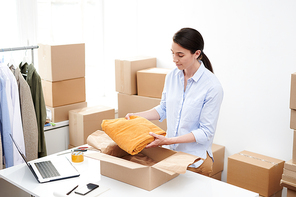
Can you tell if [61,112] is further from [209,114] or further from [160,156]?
[209,114]

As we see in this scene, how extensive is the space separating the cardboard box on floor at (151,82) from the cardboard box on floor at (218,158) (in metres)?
0.73

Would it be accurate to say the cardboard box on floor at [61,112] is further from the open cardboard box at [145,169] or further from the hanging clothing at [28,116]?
the open cardboard box at [145,169]

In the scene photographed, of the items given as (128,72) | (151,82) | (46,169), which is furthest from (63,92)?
(46,169)

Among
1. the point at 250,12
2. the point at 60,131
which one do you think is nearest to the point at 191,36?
the point at 250,12

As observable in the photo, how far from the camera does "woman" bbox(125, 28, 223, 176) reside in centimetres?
173

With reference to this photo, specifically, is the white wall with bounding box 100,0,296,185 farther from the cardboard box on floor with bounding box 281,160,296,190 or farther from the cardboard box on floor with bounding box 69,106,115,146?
the cardboard box on floor with bounding box 69,106,115,146

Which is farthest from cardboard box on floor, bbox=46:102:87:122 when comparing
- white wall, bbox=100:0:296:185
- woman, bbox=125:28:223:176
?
woman, bbox=125:28:223:176

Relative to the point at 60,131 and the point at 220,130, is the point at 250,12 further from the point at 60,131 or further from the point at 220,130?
the point at 60,131

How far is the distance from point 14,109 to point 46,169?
86 cm

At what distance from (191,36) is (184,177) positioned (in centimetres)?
72

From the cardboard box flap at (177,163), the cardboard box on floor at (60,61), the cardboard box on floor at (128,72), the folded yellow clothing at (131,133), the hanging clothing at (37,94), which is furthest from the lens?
the cardboard box on floor at (128,72)

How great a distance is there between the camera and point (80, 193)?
1.47m

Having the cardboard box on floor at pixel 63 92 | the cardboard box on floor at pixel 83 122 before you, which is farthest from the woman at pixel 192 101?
the cardboard box on floor at pixel 63 92

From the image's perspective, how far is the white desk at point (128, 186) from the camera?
149cm
